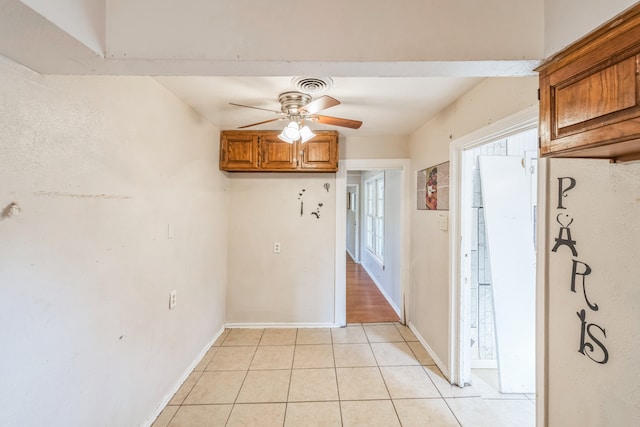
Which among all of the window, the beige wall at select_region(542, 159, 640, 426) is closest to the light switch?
the beige wall at select_region(542, 159, 640, 426)

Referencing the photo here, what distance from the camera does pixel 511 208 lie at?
2.28m

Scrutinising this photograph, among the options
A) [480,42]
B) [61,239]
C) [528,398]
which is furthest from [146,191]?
[528,398]

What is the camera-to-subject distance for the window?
509 centimetres

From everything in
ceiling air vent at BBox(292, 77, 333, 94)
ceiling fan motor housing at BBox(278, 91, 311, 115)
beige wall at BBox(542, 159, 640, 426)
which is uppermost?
ceiling air vent at BBox(292, 77, 333, 94)

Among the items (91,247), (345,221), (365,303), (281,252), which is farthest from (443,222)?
(91,247)

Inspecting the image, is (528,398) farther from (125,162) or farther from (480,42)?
(125,162)

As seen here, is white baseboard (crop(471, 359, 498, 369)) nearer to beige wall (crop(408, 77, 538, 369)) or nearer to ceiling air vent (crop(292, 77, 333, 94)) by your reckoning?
beige wall (crop(408, 77, 538, 369))

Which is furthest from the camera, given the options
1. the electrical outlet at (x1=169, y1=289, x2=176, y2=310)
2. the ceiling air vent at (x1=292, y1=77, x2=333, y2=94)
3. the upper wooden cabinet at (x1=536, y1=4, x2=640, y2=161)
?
the electrical outlet at (x1=169, y1=289, x2=176, y2=310)

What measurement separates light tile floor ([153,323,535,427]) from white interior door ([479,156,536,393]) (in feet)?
1.50

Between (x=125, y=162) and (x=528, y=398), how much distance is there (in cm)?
326

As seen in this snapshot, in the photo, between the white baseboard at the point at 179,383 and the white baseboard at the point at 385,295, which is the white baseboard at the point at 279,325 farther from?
the white baseboard at the point at 385,295

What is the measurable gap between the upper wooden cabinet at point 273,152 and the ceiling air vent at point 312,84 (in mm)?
1072

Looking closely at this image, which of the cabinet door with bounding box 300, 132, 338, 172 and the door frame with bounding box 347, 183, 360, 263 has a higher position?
the cabinet door with bounding box 300, 132, 338, 172

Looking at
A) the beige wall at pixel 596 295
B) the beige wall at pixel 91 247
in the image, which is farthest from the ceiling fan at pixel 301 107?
the beige wall at pixel 596 295
